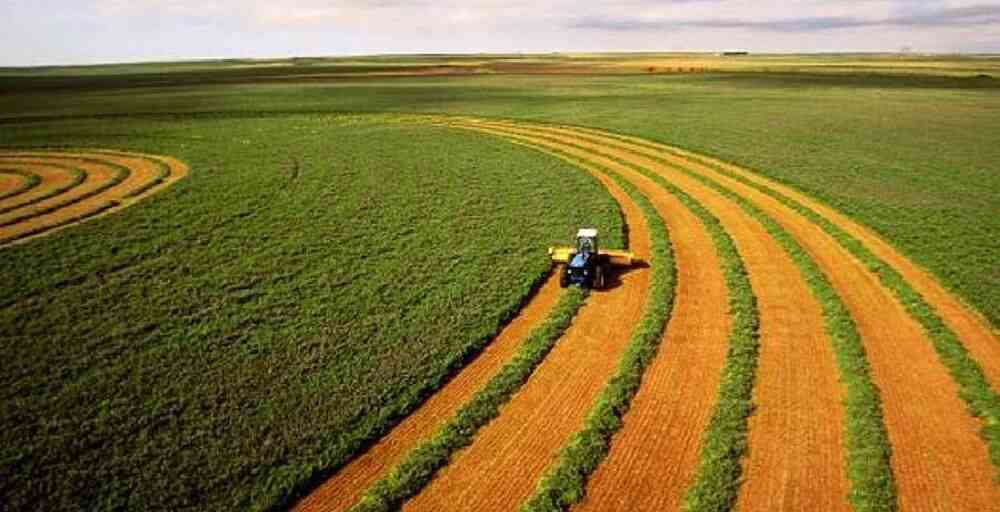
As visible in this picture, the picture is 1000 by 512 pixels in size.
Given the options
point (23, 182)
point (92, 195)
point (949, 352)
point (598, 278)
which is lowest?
point (949, 352)

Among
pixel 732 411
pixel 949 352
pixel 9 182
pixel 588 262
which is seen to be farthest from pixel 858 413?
pixel 9 182

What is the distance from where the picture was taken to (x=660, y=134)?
62.4 metres

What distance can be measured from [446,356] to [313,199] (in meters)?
22.1

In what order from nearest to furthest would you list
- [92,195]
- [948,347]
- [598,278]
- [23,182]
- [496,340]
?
[948,347] → [496,340] → [598,278] → [92,195] → [23,182]

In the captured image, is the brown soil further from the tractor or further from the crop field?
→ the tractor

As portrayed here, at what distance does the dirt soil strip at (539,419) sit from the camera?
43.2 feet

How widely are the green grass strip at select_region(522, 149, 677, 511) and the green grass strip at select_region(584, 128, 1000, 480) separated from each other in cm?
780

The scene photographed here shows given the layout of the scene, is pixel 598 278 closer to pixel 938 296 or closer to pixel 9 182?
pixel 938 296

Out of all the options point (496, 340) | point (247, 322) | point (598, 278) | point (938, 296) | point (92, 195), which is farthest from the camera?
point (92, 195)

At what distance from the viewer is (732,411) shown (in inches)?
614

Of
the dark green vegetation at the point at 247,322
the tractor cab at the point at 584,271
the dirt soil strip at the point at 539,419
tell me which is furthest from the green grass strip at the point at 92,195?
the dirt soil strip at the point at 539,419

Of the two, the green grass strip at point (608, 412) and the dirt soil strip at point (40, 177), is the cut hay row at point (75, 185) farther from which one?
the green grass strip at point (608, 412)

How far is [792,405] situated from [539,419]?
6.46m

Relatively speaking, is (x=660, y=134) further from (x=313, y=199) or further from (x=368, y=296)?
(x=368, y=296)
